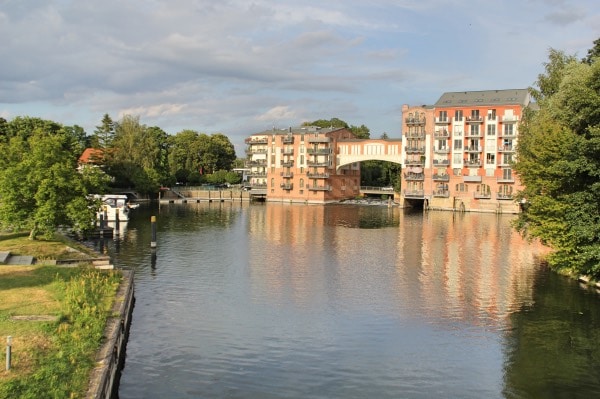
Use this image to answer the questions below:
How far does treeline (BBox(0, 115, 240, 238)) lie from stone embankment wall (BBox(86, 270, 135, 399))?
1666 cm

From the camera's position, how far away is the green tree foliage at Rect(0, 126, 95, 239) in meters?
43.1

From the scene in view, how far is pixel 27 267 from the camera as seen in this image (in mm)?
34312

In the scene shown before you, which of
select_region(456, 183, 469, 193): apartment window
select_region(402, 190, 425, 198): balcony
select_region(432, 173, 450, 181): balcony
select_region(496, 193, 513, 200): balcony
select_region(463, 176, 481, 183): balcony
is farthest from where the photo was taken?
select_region(402, 190, 425, 198): balcony

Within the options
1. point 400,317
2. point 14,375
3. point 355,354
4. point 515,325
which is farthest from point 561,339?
point 14,375

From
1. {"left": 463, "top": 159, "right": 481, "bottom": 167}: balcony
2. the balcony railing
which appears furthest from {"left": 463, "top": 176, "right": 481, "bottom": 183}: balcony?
the balcony railing

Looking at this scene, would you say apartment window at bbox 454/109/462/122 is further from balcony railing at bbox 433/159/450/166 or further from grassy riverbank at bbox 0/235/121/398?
grassy riverbank at bbox 0/235/121/398

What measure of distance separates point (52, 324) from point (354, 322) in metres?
15.0

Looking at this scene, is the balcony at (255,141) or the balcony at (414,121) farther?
the balcony at (255,141)

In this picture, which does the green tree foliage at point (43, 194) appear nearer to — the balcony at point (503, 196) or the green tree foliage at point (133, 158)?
the green tree foliage at point (133, 158)

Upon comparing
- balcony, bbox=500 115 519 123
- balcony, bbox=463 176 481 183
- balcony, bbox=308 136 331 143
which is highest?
balcony, bbox=500 115 519 123

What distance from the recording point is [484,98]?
339ft

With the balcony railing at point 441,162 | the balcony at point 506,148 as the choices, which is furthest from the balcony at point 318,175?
the balcony at point 506,148

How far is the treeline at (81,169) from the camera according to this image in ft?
143

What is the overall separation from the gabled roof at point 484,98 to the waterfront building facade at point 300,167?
26243 mm
